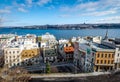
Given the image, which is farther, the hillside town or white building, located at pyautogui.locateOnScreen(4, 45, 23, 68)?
white building, located at pyautogui.locateOnScreen(4, 45, 23, 68)

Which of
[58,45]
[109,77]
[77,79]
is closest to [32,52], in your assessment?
[58,45]

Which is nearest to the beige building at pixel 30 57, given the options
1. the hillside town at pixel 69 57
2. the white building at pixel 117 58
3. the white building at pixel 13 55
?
the hillside town at pixel 69 57

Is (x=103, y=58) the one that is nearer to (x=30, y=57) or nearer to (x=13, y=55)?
(x=30, y=57)

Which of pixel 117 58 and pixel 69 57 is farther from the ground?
pixel 117 58

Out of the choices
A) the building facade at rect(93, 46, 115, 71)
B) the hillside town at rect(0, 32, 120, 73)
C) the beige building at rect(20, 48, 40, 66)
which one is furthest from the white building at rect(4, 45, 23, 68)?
the building facade at rect(93, 46, 115, 71)

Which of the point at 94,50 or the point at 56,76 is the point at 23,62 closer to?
the point at 56,76

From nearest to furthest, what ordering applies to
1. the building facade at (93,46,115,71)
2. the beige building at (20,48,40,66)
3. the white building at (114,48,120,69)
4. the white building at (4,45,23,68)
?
the building facade at (93,46,115,71)
the white building at (114,48,120,69)
the white building at (4,45,23,68)
the beige building at (20,48,40,66)

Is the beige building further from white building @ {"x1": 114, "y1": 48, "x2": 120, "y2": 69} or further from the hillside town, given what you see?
white building @ {"x1": 114, "y1": 48, "x2": 120, "y2": 69}

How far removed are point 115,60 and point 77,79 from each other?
10961 millimetres

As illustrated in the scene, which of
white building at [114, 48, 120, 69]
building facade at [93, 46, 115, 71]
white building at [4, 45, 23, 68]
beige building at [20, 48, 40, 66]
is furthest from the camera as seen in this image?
beige building at [20, 48, 40, 66]

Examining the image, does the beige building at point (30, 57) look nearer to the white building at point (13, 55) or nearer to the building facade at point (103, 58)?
the white building at point (13, 55)

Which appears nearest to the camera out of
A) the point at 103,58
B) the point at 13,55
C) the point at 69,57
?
the point at 103,58

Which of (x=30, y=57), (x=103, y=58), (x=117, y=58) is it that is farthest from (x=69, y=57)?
(x=117, y=58)

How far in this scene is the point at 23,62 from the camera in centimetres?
4878
